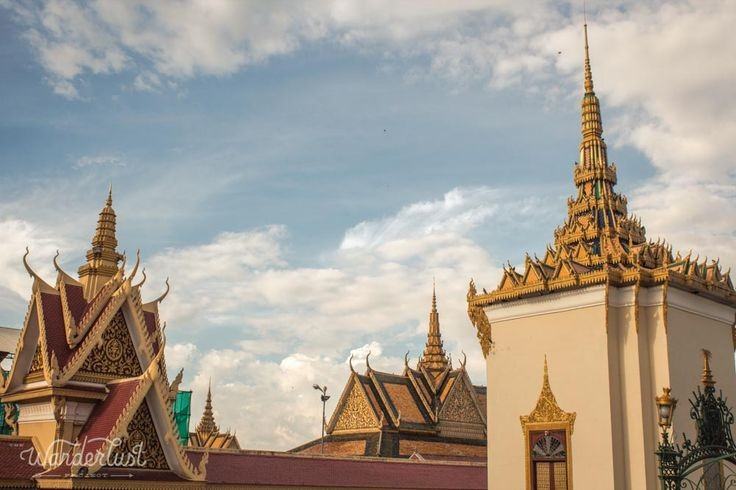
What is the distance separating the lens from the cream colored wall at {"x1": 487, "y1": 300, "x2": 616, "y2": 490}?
12938 mm

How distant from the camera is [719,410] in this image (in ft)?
38.8

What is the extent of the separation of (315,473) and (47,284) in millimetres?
6810

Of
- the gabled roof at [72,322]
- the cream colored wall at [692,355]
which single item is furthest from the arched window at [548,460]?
the gabled roof at [72,322]

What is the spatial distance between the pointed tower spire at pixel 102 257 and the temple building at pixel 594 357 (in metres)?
6.95

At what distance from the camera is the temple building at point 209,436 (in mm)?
30534

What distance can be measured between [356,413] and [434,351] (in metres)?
7.06

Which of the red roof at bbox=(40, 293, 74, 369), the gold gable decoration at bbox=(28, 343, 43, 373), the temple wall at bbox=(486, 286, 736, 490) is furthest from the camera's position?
the temple wall at bbox=(486, 286, 736, 490)

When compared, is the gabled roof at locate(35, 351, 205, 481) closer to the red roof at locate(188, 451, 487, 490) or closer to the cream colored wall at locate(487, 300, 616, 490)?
the red roof at locate(188, 451, 487, 490)

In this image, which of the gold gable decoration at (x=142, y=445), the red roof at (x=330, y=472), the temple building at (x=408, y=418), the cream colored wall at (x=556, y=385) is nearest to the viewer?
the gold gable decoration at (x=142, y=445)

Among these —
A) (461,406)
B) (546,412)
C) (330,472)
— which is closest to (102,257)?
(330,472)

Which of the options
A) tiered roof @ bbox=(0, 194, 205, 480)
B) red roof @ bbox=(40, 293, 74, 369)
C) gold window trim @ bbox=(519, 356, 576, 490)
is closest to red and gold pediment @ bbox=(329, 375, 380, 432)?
gold window trim @ bbox=(519, 356, 576, 490)

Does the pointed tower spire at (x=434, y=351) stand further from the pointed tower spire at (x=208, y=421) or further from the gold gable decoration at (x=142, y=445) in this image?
the gold gable decoration at (x=142, y=445)

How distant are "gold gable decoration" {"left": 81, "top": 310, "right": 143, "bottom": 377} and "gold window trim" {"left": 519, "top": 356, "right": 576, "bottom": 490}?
22.5 ft

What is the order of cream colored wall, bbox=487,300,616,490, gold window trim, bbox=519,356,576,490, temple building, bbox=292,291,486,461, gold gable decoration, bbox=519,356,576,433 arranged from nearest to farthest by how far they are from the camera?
cream colored wall, bbox=487,300,616,490, gold window trim, bbox=519,356,576,490, gold gable decoration, bbox=519,356,576,433, temple building, bbox=292,291,486,461
